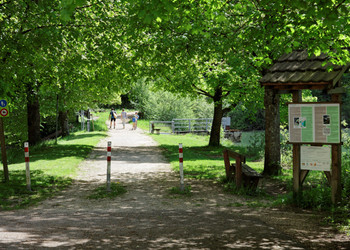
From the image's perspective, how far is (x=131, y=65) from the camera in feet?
41.4

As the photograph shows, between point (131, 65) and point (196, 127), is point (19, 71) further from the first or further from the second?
point (196, 127)

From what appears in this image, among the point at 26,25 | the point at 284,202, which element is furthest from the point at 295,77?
the point at 26,25

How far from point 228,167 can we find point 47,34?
6081 mm

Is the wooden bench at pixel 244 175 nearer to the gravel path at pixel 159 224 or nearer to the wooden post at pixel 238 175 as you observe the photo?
the wooden post at pixel 238 175

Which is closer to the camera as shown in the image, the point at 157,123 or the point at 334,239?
the point at 334,239

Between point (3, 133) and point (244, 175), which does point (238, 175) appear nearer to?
point (244, 175)

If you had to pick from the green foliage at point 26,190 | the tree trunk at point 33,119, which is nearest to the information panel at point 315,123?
the green foliage at point 26,190

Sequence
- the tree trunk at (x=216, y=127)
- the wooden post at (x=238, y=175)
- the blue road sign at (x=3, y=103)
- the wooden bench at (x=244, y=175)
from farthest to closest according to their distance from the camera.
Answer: the tree trunk at (x=216, y=127)
the blue road sign at (x=3, y=103)
the wooden post at (x=238, y=175)
the wooden bench at (x=244, y=175)

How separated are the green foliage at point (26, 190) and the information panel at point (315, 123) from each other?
5.92 metres

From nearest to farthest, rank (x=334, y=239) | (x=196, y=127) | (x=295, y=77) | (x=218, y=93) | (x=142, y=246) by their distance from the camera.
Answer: (x=142, y=246) < (x=334, y=239) < (x=295, y=77) < (x=218, y=93) < (x=196, y=127)

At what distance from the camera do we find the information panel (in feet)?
25.2

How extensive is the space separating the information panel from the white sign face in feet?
0.57

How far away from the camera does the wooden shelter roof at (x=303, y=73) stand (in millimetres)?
7723

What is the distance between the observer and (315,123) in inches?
308
